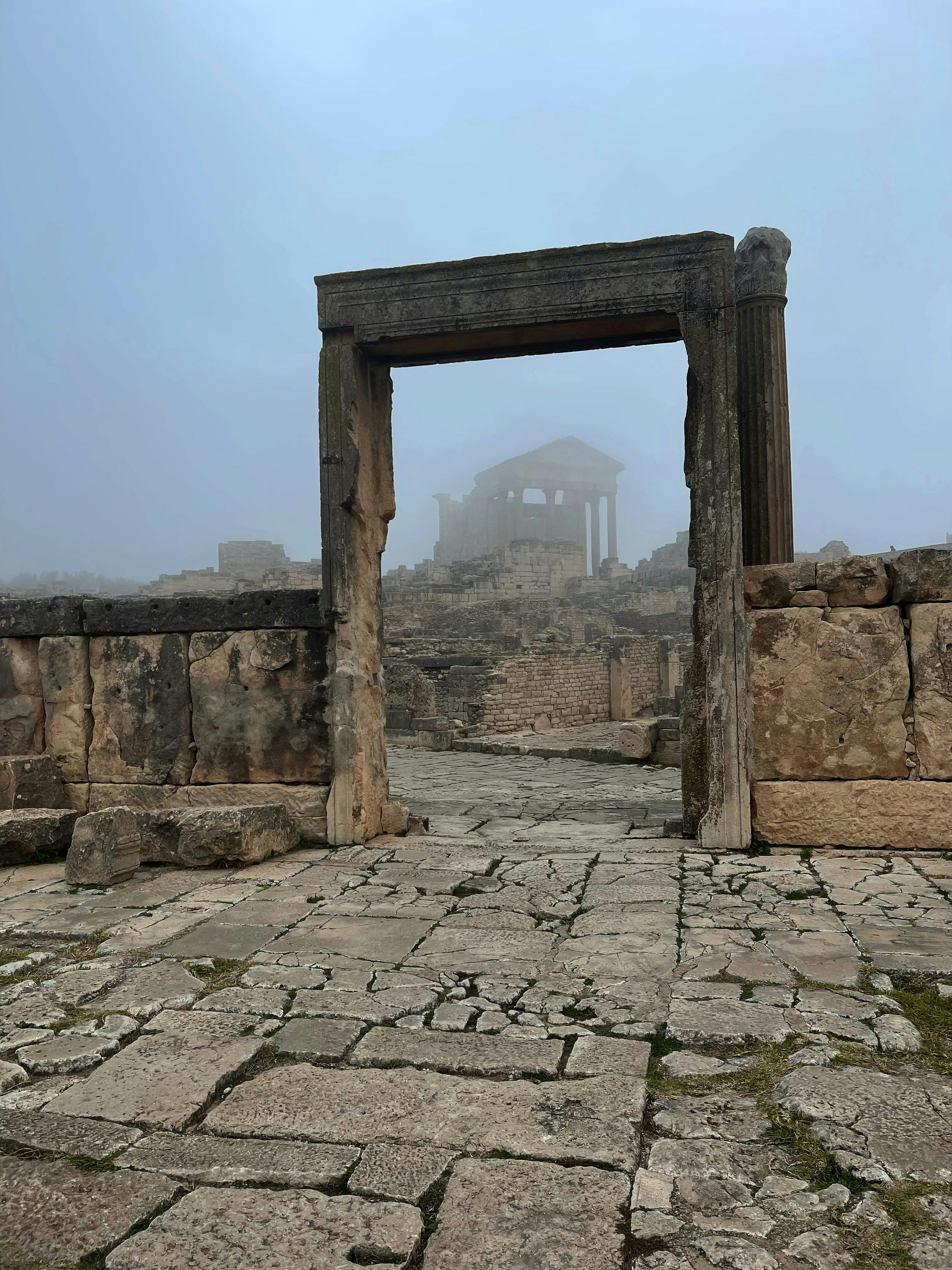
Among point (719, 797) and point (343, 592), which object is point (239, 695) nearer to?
point (343, 592)

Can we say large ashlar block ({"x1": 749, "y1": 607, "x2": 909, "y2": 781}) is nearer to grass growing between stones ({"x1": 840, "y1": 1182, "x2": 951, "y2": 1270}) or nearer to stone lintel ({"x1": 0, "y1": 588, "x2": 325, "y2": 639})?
stone lintel ({"x1": 0, "y1": 588, "x2": 325, "y2": 639})

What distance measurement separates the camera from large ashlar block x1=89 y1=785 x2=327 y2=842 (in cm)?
641

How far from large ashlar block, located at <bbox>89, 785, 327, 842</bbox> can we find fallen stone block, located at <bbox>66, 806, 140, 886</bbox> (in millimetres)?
580

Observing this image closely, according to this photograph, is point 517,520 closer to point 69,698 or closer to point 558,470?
point 558,470

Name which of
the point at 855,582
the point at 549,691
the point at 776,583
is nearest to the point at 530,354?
the point at 776,583

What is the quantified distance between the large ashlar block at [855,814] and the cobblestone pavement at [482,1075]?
0.60 meters

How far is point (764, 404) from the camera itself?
623cm

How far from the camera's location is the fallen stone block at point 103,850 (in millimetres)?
5277

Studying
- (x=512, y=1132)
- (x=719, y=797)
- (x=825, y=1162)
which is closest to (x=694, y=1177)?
(x=825, y=1162)

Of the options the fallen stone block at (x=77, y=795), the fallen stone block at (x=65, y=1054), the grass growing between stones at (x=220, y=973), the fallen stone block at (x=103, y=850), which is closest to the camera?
the fallen stone block at (x=65, y=1054)

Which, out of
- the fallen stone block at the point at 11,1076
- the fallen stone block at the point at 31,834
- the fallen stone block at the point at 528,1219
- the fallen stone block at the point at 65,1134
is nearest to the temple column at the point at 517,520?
the fallen stone block at the point at 31,834

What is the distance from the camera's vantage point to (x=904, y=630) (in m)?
5.80

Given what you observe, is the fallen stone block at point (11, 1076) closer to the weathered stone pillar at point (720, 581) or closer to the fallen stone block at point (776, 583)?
the weathered stone pillar at point (720, 581)

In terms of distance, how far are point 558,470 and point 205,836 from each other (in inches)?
2762
